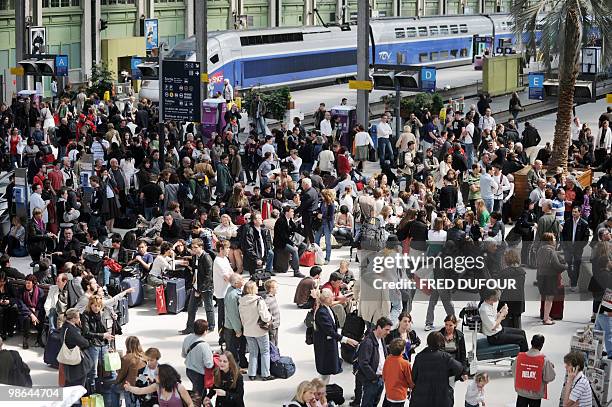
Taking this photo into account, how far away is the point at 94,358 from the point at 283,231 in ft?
23.0

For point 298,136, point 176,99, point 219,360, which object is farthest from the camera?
point 298,136

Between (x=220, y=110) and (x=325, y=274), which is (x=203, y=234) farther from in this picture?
(x=220, y=110)

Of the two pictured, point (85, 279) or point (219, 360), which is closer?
point (219, 360)

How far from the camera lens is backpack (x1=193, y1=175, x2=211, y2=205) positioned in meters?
25.6

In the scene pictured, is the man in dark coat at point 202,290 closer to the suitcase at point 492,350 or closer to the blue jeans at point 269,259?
the blue jeans at point 269,259

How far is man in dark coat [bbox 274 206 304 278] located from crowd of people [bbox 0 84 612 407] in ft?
0.12

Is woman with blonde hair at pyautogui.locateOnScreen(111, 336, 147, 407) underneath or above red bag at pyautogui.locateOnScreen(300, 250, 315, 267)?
above

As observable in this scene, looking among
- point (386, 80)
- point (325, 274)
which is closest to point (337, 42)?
point (386, 80)

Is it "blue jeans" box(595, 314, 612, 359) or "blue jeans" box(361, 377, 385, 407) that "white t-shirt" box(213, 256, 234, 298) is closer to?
"blue jeans" box(361, 377, 385, 407)

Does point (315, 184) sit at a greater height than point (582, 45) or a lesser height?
lesser

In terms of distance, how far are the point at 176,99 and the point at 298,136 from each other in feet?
12.7

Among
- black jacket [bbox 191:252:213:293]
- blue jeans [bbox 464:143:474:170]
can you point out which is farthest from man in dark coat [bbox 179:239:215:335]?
blue jeans [bbox 464:143:474:170]

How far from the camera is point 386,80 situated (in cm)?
3603

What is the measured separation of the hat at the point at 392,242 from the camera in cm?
2150
